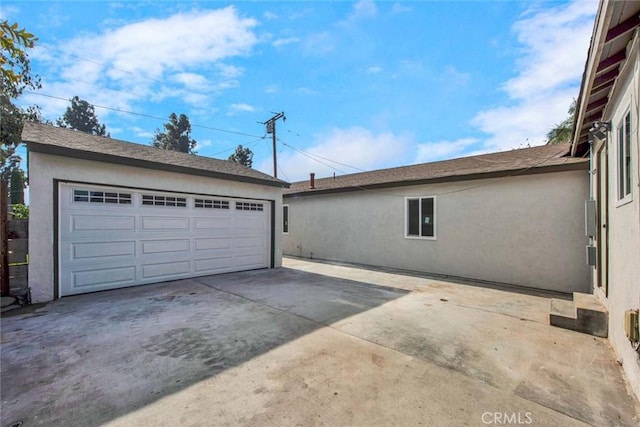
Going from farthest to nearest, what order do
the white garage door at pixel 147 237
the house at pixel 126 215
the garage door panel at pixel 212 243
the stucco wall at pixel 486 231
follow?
1. the garage door panel at pixel 212 243
2. the stucco wall at pixel 486 231
3. the white garage door at pixel 147 237
4. the house at pixel 126 215

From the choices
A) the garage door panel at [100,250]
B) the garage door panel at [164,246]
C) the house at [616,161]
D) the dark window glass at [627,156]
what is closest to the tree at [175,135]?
the garage door panel at [164,246]

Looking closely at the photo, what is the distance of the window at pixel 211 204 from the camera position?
802 centimetres

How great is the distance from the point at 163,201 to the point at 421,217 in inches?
293

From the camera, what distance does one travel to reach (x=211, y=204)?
8.27 metres

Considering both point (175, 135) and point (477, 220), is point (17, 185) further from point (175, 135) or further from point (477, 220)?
point (477, 220)

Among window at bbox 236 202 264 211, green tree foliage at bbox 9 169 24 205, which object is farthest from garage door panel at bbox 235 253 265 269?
green tree foliage at bbox 9 169 24 205

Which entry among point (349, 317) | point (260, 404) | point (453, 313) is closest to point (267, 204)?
point (349, 317)

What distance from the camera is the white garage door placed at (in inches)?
236

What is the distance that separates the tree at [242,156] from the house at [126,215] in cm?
2570

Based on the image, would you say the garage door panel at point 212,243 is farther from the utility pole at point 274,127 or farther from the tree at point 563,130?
the tree at point 563,130

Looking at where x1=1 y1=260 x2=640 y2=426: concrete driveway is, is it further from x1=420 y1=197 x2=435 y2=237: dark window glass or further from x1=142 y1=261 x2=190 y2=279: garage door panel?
x1=420 y1=197 x2=435 y2=237: dark window glass

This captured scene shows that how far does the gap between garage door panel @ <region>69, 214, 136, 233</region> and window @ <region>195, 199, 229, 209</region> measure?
5.40 ft

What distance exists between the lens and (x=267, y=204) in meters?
9.74

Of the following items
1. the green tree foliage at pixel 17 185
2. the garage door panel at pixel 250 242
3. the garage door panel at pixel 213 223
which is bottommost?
the garage door panel at pixel 250 242
